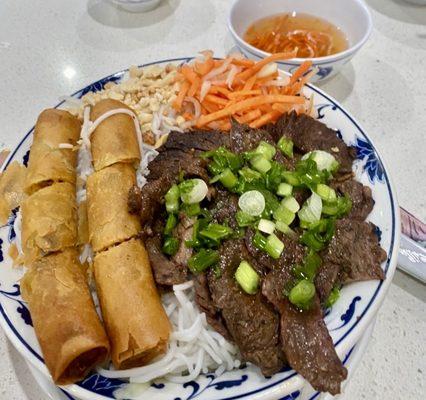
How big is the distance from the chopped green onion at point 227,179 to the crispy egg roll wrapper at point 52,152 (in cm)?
63

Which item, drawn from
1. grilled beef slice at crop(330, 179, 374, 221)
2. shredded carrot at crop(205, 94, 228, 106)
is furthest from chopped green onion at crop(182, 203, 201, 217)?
shredded carrot at crop(205, 94, 228, 106)

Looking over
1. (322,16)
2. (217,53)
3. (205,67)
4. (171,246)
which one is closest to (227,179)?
(171,246)

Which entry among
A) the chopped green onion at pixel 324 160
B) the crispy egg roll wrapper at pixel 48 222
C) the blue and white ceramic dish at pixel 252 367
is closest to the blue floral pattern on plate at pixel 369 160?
the blue and white ceramic dish at pixel 252 367

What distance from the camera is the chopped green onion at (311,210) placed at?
5.25ft

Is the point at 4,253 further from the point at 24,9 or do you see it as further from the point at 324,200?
the point at 24,9

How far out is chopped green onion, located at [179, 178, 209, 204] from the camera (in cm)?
161

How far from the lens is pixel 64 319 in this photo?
4.65 feet

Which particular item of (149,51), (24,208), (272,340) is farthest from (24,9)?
(272,340)

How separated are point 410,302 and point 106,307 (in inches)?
50.8

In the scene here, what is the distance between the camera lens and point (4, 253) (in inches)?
67.5

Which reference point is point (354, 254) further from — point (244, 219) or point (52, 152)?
point (52, 152)

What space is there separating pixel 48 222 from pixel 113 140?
17.8 inches

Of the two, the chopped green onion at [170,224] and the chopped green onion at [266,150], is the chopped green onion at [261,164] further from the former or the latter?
the chopped green onion at [170,224]

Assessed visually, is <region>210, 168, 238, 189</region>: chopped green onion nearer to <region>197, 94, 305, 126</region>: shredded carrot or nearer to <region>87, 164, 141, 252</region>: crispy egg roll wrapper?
<region>87, 164, 141, 252</region>: crispy egg roll wrapper
